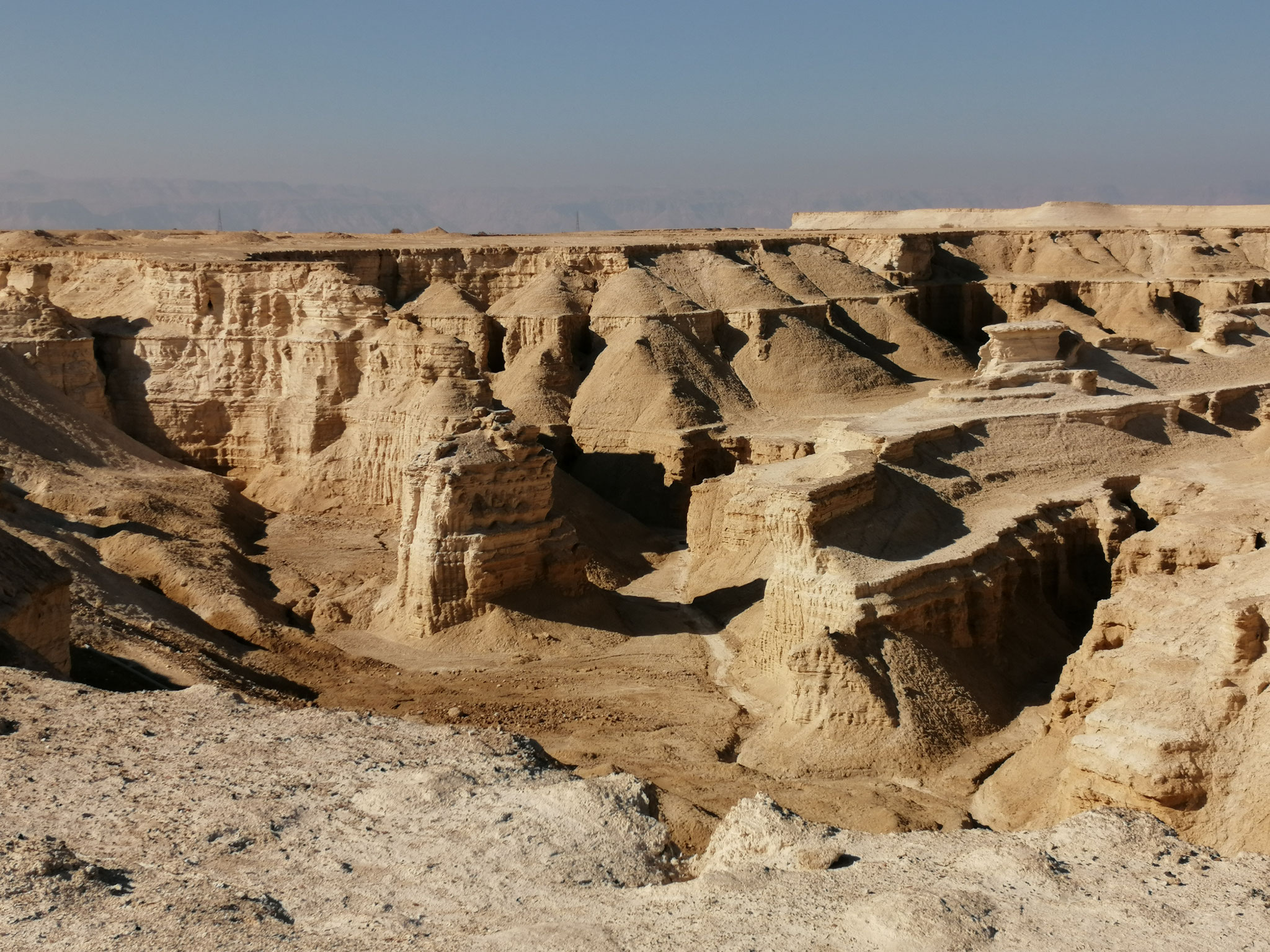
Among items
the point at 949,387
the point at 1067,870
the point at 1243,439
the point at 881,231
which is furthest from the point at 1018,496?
the point at 881,231

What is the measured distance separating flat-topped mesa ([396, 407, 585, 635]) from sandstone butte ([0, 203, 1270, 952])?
0.26ft

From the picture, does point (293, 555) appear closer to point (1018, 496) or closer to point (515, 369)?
point (515, 369)

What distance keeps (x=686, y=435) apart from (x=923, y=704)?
19.1 m

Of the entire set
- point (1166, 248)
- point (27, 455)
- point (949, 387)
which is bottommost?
point (27, 455)

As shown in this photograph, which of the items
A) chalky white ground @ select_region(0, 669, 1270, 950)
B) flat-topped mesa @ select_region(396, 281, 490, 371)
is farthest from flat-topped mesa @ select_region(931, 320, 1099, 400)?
chalky white ground @ select_region(0, 669, 1270, 950)

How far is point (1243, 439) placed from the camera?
3394cm

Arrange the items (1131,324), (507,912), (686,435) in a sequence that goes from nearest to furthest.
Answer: (507,912) < (686,435) < (1131,324)

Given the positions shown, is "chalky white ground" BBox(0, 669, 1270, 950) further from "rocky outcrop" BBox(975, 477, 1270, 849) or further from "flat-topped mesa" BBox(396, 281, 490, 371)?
"flat-topped mesa" BBox(396, 281, 490, 371)

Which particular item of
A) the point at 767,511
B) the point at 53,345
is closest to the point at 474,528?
the point at 767,511

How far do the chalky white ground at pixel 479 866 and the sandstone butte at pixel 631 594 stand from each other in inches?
1.7

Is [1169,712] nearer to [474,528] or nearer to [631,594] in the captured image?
[474,528]

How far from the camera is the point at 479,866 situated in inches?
392

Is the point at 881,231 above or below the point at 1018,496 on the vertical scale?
above

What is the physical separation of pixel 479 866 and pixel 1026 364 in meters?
27.6
